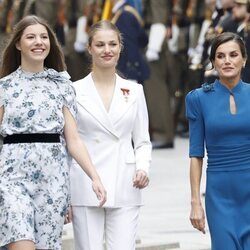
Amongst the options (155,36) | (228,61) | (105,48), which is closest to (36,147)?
(105,48)

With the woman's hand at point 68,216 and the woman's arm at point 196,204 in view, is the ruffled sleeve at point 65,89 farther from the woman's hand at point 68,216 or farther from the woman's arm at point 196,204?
the woman's arm at point 196,204

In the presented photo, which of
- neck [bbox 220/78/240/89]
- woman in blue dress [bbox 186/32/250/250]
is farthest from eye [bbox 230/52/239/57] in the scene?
neck [bbox 220/78/240/89]

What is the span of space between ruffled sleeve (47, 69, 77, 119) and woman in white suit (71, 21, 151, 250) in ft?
0.65

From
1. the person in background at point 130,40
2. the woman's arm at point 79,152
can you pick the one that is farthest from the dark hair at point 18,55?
the person in background at point 130,40

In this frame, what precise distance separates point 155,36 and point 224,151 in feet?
31.2

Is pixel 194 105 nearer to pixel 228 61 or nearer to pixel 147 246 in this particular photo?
pixel 228 61

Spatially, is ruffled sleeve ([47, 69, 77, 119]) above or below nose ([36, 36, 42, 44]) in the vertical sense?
below

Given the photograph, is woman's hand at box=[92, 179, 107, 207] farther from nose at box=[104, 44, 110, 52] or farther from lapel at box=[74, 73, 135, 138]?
nose at box=[104, 44, 110, 52]

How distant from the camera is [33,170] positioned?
299 inches

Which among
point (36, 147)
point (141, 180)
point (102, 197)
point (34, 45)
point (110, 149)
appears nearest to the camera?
point (102, 197)

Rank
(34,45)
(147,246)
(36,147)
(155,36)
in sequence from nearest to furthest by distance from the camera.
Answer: (36,147) → (34,45) → (147,246) → (155,36)

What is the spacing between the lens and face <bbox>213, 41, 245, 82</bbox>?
763cm

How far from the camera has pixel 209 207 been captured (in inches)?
299

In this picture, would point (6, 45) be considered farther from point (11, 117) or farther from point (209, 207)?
point (209, 207)
